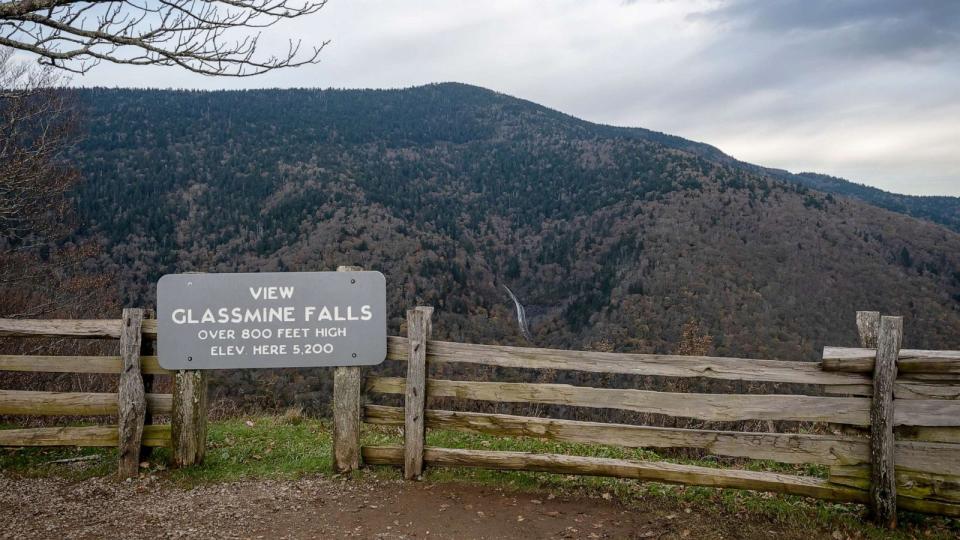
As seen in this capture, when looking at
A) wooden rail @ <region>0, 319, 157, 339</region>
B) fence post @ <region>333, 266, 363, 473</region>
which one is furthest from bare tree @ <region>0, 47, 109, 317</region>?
fence post @ <region>333, 266, 363, 473</region>

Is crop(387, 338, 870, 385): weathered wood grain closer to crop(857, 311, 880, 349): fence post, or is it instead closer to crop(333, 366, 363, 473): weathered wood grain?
crop(857, 311, 880, 349): fence post

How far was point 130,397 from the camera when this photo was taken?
6.45 metres

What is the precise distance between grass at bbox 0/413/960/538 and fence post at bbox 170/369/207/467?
17 cm

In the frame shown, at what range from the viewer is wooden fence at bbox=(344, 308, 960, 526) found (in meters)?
5.28

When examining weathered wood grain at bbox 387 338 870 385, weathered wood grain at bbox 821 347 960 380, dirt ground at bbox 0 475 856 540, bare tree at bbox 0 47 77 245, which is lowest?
dirt ground at bbox 0 475 856 540

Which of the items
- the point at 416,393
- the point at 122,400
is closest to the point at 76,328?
the point at 122,400

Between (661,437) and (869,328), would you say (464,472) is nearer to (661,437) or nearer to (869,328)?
(661,437)

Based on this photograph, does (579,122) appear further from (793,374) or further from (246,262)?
(793,374)

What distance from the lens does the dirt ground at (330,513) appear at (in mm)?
5176

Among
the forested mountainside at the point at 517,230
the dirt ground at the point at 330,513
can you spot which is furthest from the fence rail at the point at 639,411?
the forested mountainside at the point at 517,230

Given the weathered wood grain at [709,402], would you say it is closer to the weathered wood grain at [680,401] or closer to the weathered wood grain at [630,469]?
the weathered wood grain at [680,401]

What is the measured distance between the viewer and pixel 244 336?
6418mm

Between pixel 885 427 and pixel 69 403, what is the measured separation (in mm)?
7827

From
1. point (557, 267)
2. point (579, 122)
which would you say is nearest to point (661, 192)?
point (557, 267)
